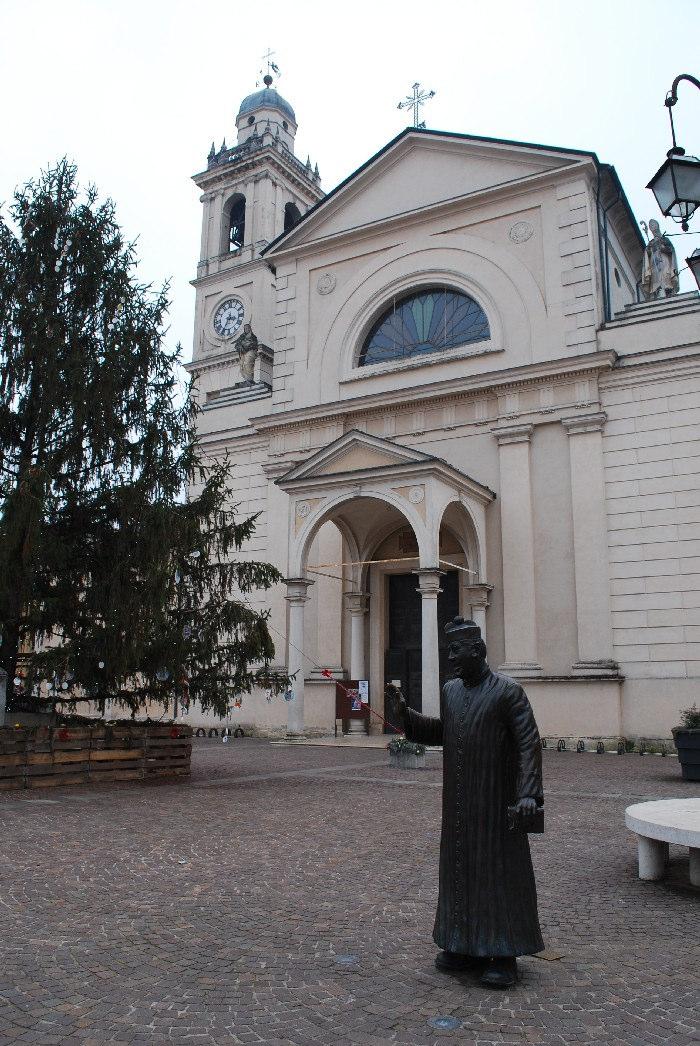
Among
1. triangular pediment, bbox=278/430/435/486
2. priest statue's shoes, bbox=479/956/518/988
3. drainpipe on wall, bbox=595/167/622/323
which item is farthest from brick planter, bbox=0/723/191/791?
drainpipe on wall, bbox=595/167/622/323

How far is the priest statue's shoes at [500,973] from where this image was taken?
3.84 m

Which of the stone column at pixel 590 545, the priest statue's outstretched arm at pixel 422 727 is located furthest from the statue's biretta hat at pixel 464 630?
the stone column at pixel 590 545

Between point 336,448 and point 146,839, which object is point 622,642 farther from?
point 146,839

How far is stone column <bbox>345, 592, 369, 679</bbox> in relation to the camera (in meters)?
23.2

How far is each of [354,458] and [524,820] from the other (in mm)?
16977

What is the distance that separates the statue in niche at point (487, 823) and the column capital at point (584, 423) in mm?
17323

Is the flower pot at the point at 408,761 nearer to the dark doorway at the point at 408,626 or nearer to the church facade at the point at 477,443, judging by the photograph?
the church facade at the point at 477,443

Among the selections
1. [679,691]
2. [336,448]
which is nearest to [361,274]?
[336,448]

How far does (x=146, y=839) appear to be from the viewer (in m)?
7.51

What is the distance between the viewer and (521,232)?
22906 millimetres

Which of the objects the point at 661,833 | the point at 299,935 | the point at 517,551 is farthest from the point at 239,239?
the point at 299,935

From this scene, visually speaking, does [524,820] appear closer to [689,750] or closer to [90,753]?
[689,750]

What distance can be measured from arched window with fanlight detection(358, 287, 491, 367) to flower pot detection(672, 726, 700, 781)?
13867 millimetres

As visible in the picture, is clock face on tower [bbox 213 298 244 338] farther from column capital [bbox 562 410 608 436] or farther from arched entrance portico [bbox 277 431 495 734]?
column capital [bbox 562 410 608 436]
